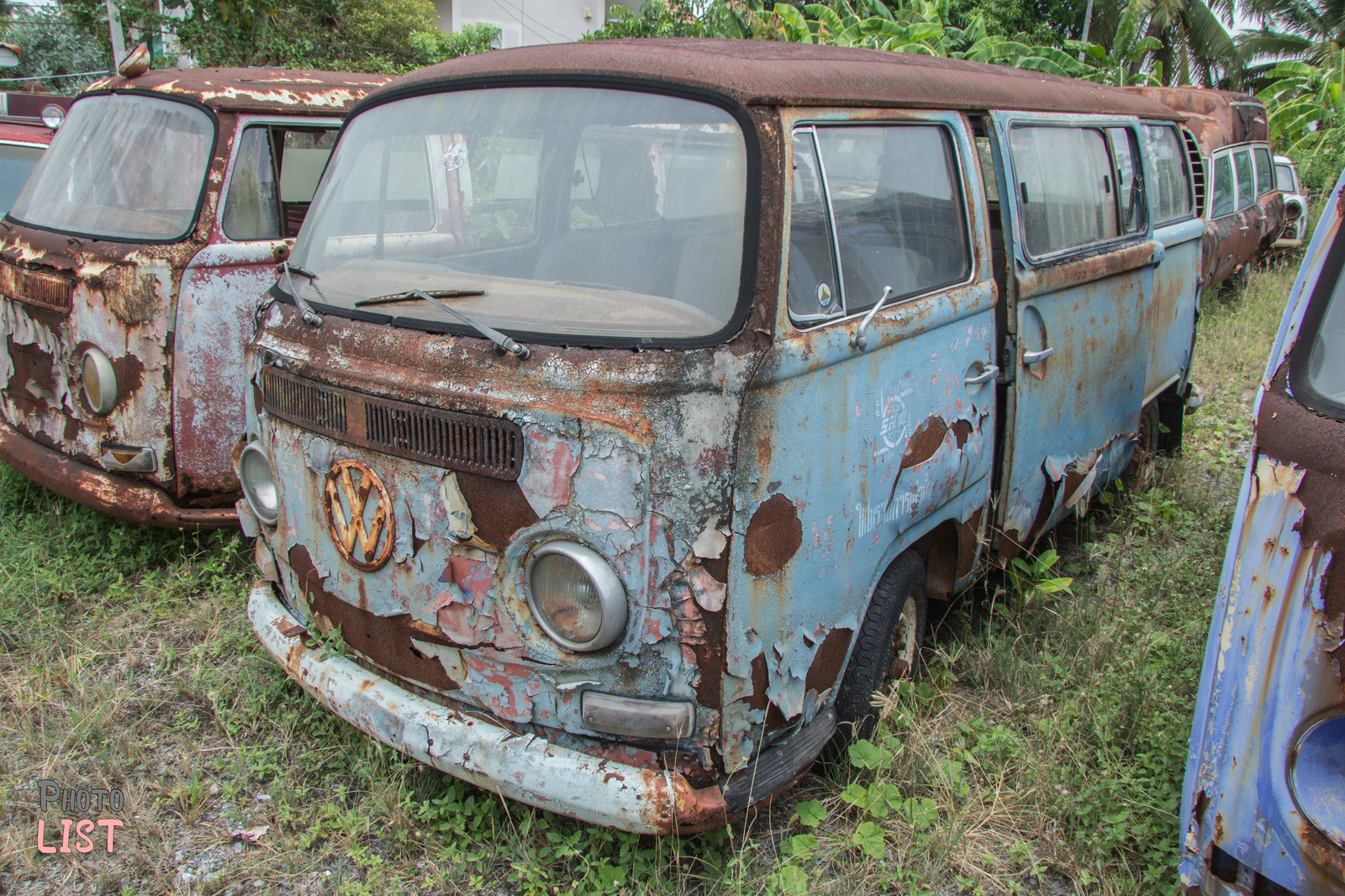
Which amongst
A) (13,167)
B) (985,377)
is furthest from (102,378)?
(13,167)

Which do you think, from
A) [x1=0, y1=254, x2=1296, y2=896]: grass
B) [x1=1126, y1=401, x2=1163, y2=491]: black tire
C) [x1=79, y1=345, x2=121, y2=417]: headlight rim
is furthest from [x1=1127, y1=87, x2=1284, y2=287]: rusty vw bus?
[x1=79, y1=345, x2=121, y2=417]: headlight rim

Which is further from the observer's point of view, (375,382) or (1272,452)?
(375,382)

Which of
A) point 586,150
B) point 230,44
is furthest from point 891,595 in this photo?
point 230,44

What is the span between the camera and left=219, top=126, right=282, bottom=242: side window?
4074mm

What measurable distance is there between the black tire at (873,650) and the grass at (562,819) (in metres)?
0.07

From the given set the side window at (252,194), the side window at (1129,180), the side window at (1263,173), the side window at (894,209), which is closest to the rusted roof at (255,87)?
the side window at (252,194)

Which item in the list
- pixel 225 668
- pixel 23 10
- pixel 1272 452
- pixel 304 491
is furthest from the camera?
pixel 23 10

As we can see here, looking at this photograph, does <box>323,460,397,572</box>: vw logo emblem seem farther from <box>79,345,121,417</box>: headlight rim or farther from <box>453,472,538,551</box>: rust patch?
<box>79,345,121,417</box>: headlight rim

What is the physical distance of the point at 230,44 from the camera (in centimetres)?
1061

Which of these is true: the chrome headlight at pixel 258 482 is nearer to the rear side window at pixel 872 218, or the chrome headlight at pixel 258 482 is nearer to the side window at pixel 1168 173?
the rear side window at pixel 872 218

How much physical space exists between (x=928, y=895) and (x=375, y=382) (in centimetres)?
188

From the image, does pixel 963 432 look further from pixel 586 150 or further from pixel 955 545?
pixel 586 150

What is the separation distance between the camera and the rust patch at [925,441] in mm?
2670

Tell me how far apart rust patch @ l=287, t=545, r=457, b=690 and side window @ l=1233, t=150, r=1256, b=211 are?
9762 millimetres
